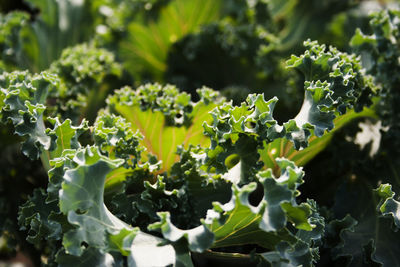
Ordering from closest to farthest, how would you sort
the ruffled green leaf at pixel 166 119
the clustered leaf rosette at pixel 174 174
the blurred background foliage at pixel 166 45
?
the clustered leaf rosette at pixel 174 174, the ruffled green leaf at pixel 166 119, the blurred background foliage at pixel 166 45

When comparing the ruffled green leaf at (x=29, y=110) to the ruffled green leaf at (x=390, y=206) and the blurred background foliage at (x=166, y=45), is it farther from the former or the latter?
the ruffled green leaf at (x=390, y=206)

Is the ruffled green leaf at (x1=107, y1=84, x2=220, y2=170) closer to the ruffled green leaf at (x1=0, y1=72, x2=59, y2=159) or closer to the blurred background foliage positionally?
the ruffled green leaf at (x1=0, y1=72, x2=59, y2=159)

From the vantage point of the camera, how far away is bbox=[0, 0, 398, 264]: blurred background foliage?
3.55 meters

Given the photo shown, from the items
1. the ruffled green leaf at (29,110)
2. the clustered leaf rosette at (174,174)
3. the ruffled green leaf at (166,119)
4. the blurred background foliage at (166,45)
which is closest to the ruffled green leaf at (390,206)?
the clustered leaf rosette at (174,174)

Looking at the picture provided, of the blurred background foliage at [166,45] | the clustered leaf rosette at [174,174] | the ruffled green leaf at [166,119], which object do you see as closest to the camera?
the clustered leaf rosette at [174,174]

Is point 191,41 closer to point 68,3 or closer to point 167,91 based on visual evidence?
point 68,3

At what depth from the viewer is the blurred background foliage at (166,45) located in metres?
3.55

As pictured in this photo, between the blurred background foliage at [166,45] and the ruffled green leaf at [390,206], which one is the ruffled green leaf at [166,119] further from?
the ruffled green leaf at [390,206]

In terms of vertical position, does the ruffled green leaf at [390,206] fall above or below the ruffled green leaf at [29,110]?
below

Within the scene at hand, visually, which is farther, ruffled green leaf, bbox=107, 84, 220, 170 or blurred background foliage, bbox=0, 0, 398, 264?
blurred background foliage, bbox=0, 0, 398, 264

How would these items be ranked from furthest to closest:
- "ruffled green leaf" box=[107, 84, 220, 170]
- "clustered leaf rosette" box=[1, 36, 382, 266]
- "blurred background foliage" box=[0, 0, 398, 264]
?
"blurred background foliage" box=[0, 0, 398, 264] < "ruffled green leaf" box=[107, 84, 220, 170] < "clustered leaf rosette" box=[1, 36, 382, 266]

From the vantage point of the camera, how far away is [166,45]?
172 inches

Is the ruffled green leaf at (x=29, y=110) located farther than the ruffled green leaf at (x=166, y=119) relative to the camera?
No

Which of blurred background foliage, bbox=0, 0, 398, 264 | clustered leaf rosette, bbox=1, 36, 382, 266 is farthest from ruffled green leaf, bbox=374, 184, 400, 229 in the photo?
blurred background foliage, bbox=0, 0, 398, 264
